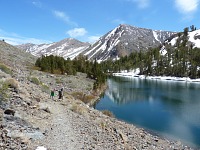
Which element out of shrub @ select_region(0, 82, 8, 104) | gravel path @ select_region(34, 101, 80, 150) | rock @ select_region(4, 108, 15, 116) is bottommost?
gravel path @ select_region(34, 101, 80, 150)

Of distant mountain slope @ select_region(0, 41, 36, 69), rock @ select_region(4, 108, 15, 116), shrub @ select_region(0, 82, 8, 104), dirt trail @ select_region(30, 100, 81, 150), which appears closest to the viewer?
dirt trail @ select_region(30, 100, 81, 150)

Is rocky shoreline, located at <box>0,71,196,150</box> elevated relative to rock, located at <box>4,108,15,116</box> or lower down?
lower down

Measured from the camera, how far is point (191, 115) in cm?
5794


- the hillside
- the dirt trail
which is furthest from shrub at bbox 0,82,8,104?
the dirt trail

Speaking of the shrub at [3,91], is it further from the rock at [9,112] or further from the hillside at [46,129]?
the rock at [9,112]

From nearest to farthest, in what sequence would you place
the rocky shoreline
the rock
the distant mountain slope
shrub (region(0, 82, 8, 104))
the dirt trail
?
the rocky shoreline, the dirt trail, the rock, shrub (region(0, 82, 8, 104)), the distant mountain slope

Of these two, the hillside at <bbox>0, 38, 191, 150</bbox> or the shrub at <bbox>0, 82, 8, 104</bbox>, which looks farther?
the shrub at <bbox>0, 82, 8, 104</bbox>

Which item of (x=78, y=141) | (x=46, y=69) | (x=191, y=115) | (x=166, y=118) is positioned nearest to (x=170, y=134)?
(x=166, y=118)

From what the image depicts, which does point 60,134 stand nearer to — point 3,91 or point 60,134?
point 60,134

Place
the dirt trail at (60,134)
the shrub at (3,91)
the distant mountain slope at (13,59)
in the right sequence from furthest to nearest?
1. the distant mountain slope at (13,59)
2. the shrub at (3,91)
3. the dirt trail at (60,134)

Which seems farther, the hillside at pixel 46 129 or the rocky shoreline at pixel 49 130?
the hillside at pixel 46 129

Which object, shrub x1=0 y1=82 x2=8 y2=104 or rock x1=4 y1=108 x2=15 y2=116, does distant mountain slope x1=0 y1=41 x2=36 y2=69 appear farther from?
rock x1=4 y1=108 x2=15 y2=116

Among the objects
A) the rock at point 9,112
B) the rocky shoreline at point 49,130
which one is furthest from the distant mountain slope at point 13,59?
the rock at point 9,112

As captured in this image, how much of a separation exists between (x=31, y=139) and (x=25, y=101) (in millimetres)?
7545
